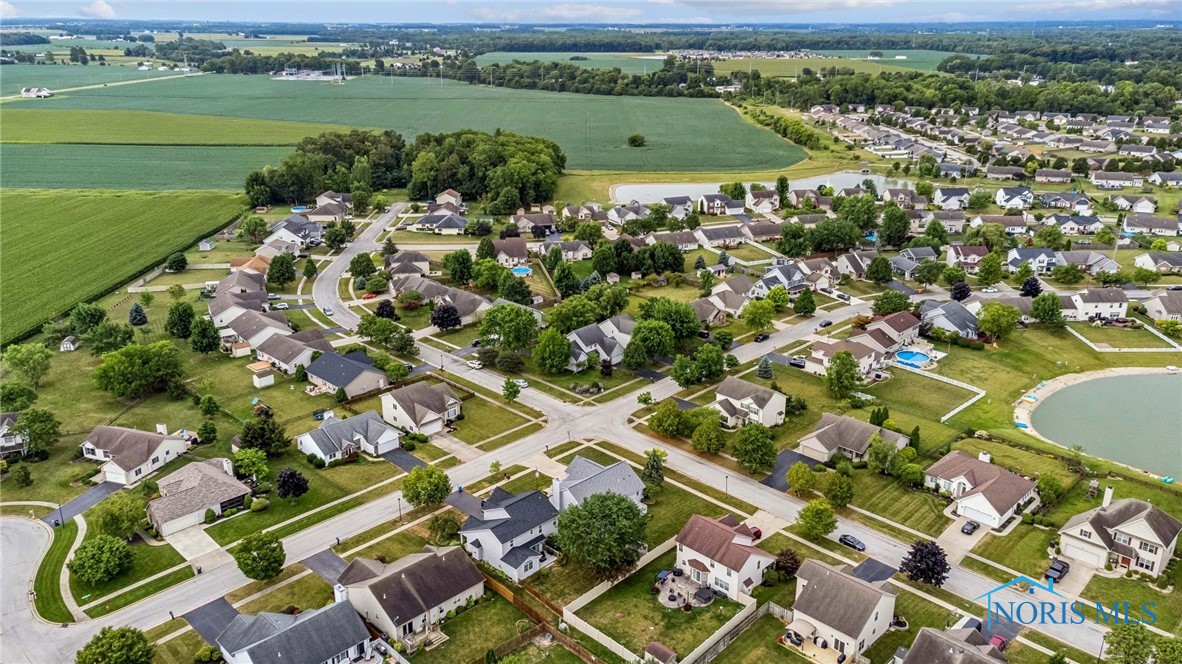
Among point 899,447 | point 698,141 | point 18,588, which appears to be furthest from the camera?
point 698,141

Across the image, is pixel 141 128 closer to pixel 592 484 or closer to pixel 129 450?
pixel 129 450

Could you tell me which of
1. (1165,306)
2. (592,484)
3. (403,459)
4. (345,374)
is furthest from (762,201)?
(592,484)

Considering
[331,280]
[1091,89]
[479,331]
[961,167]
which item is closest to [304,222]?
[331,280]

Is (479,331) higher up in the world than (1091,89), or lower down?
lower down

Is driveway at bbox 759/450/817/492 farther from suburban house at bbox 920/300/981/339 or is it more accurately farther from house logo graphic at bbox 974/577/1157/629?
suburban house at bbox 920/300/981/339

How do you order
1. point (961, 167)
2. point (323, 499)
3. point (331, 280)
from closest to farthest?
point (323, 499) → point (331, 280) → point (961, 167)

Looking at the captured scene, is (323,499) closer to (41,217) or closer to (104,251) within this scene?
(104,251)

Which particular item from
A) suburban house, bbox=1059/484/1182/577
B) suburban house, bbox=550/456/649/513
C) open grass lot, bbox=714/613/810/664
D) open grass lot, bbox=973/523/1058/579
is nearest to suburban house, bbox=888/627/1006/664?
open grass lot, bbox=714/613/810/664

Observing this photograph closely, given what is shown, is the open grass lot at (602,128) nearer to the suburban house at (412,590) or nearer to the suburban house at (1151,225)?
the suburban house at (1151,225)
